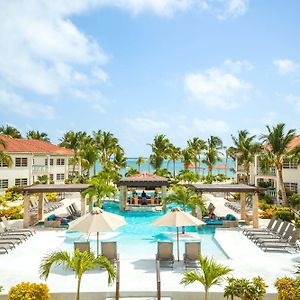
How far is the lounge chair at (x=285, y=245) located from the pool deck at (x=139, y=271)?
1.68 ft

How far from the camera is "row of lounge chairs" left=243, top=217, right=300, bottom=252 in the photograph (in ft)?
63.0

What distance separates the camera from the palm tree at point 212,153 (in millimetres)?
74062

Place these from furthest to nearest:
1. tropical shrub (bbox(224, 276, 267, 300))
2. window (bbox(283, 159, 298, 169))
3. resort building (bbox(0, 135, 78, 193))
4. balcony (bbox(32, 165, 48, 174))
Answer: balcony (bbox(32, 165, 48, 174)), resort building (bbox(0, 135, 78, 193)), window (bbox(283, 159, 298, 169)), tropical shrub (bbox(224, 276, 267, 300))

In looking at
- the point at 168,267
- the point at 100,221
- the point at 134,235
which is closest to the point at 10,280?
the point at 100,221

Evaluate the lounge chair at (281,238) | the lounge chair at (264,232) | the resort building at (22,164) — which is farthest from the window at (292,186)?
the resort building at (22,164)

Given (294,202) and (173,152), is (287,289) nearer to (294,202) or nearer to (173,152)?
(294,202)

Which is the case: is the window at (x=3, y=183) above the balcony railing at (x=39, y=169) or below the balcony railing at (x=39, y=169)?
below

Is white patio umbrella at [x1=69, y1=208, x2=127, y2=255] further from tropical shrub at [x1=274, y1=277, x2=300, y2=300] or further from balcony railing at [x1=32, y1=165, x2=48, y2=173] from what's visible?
balcony railing at [x1=32, y1=165, x2=48, y2=173]

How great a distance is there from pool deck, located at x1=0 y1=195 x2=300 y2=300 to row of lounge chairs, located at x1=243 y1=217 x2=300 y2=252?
1.75ft

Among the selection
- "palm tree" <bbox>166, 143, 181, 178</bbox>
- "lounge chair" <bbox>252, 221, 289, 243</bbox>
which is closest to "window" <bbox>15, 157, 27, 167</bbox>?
"palm tree" <bbox>166, 143, 181, 178</bbox>

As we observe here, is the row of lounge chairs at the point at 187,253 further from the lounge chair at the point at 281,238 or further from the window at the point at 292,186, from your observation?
the window at the point at 292,186

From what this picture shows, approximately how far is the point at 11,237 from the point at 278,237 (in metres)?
15.6

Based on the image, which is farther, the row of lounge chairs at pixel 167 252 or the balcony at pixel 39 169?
the balcony at pixel 39 169

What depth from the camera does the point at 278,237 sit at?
68.6ft
